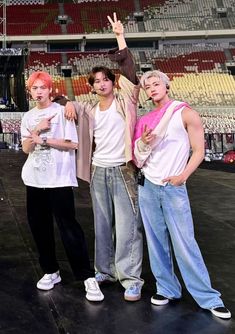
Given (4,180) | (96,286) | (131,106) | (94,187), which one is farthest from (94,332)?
(4,180)

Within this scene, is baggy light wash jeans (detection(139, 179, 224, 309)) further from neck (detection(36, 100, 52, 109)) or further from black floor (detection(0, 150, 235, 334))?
neck (detection(36, 100, 52, 109))

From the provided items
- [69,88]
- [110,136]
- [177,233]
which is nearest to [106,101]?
[110,136]

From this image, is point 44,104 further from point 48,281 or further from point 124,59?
point 48,281

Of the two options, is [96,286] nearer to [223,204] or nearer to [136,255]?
[136,255]

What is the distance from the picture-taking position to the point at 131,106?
303 centimetres

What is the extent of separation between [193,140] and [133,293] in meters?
1.19

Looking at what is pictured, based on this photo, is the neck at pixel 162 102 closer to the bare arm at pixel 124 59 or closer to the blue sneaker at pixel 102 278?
the bare arm at pixel 124 59

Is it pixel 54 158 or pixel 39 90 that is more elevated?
pixel 39 90

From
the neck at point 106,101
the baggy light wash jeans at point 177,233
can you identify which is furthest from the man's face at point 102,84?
the baggy light wash jeans at point 177,233

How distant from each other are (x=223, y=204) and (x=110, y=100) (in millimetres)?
4755

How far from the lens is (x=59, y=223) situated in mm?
3184

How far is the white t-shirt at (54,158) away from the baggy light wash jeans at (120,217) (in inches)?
8.9

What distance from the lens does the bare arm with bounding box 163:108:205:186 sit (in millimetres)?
2760

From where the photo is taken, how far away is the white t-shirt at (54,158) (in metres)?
3.10
